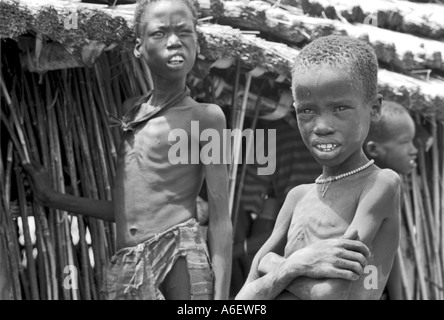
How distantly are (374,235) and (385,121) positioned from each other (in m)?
2.83

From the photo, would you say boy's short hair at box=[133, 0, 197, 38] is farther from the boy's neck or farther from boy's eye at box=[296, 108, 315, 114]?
boy's eye at box=[296, 108, 315, 114]

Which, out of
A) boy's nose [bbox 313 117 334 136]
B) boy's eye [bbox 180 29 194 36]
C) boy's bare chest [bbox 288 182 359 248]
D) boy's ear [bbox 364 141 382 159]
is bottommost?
boy's ear [bbox 364 141 382 159]

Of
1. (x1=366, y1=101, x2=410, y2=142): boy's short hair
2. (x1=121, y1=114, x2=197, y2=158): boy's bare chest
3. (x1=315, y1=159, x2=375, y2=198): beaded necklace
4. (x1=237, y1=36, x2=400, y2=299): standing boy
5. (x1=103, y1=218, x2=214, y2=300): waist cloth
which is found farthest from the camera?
(x1=366, y1=101, x2=410, y2=142): boy's short hair

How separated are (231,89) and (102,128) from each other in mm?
784

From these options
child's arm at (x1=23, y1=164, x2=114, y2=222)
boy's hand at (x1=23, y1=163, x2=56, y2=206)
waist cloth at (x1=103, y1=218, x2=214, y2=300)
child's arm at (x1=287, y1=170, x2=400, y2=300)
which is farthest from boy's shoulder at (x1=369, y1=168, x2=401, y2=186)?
boy's hand at (x1=23, y1=163, x2=56, y2=206)

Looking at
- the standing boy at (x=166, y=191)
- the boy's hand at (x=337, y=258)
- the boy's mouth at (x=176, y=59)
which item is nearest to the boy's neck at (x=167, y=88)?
the standing boy at (x=166, y=191)

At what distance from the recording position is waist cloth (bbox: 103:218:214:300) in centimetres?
461

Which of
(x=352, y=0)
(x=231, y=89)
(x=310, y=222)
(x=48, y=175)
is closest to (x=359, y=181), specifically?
(x=310, y=222)

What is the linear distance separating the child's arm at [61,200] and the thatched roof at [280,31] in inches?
22.1

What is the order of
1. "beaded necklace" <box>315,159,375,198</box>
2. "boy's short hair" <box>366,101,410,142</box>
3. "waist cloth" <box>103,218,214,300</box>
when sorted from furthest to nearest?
"boy's short hair" <box>366,101,410,142</box>
"waist cloth" <box>103,218,214,300</box>
"beaded necklace" <box>315,159,375,198</box>

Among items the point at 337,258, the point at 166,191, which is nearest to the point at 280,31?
the point at 166,191

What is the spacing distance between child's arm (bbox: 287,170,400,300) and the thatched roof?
6.36 feet

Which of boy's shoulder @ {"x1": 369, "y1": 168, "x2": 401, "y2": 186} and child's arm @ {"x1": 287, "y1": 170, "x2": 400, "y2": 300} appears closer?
child's arm @ {"x1": 287, "y1": 170, "x2": 400, "y2": 300}

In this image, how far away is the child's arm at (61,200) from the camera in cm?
502
